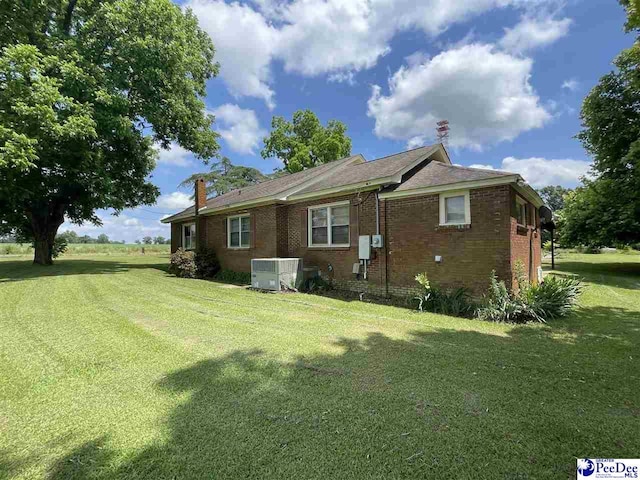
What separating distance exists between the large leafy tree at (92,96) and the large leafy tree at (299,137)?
46.3ft

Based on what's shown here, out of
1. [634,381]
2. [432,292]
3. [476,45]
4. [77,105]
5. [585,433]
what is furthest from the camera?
[77,105]

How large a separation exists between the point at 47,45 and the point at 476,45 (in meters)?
17.3

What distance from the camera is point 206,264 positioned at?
15.0 meters

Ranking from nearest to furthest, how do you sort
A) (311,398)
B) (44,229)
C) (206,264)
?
1. (311,398)
2. (206,264)
3. (44,229)

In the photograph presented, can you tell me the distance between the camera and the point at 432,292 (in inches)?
310

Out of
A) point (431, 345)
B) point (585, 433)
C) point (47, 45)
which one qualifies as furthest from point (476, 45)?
point (47, 45)

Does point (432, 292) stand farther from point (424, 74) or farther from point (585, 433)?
point (424, 74)

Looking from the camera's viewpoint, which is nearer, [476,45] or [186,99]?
[476,45]

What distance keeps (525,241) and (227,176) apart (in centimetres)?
3184

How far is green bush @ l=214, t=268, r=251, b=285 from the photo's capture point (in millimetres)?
13180

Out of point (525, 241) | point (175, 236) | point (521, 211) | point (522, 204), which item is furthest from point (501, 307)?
point (175, 236)

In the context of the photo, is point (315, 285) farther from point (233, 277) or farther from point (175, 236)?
point (175, 236)

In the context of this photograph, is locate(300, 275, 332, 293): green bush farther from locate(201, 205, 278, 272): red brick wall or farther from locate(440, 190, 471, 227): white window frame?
locate(440, 190, 471, 227): white window frame

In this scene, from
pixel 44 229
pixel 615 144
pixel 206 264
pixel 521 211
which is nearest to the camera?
pixel 521 211
